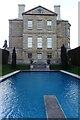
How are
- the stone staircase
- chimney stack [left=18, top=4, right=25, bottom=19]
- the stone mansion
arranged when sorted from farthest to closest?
chimney stack [left=18, top=4, right=25, bottom=19] → the stone mansion → the stone staircase

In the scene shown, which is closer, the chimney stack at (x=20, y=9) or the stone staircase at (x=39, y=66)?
the stone staircase at (x=39, y=66)

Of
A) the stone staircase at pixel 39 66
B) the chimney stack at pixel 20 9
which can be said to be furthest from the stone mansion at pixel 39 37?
the chimney stack at pixel 20 9

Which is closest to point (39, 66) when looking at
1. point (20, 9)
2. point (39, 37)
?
point (39, 37)

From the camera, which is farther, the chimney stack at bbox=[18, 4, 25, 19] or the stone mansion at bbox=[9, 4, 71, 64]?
the chimney stack at bbox=[18, 4, 25, 19]

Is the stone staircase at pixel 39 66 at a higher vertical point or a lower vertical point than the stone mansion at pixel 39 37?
lower

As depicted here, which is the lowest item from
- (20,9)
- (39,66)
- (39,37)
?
(39,66)

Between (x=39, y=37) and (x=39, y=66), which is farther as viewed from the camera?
(x=39, y=37)

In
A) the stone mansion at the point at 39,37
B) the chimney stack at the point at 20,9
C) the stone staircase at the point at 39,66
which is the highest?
the chimney stack at the point at 20,9

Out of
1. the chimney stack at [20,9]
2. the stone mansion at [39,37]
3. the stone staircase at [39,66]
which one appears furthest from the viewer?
the chimney stack at [20,9]

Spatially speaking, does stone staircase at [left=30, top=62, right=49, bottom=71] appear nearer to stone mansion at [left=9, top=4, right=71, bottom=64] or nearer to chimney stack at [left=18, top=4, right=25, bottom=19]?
stone mansion at [left=9, top=4, right=71, bottom=64]

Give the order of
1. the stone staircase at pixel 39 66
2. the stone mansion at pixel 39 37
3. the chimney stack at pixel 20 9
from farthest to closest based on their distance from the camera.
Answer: the chimney stack at pixel 20 9 < the stone mansion at pixel 39 37 < the stone staircase at pixel 39 66

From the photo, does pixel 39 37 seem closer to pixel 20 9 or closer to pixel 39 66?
pixel 39 66

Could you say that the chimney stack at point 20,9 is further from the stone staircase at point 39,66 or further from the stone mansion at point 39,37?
the stone staircase at point 39,66

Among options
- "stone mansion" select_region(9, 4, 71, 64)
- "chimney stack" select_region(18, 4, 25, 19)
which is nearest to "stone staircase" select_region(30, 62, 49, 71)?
"stone mansion" select_region(9, 4, 71, 64)
